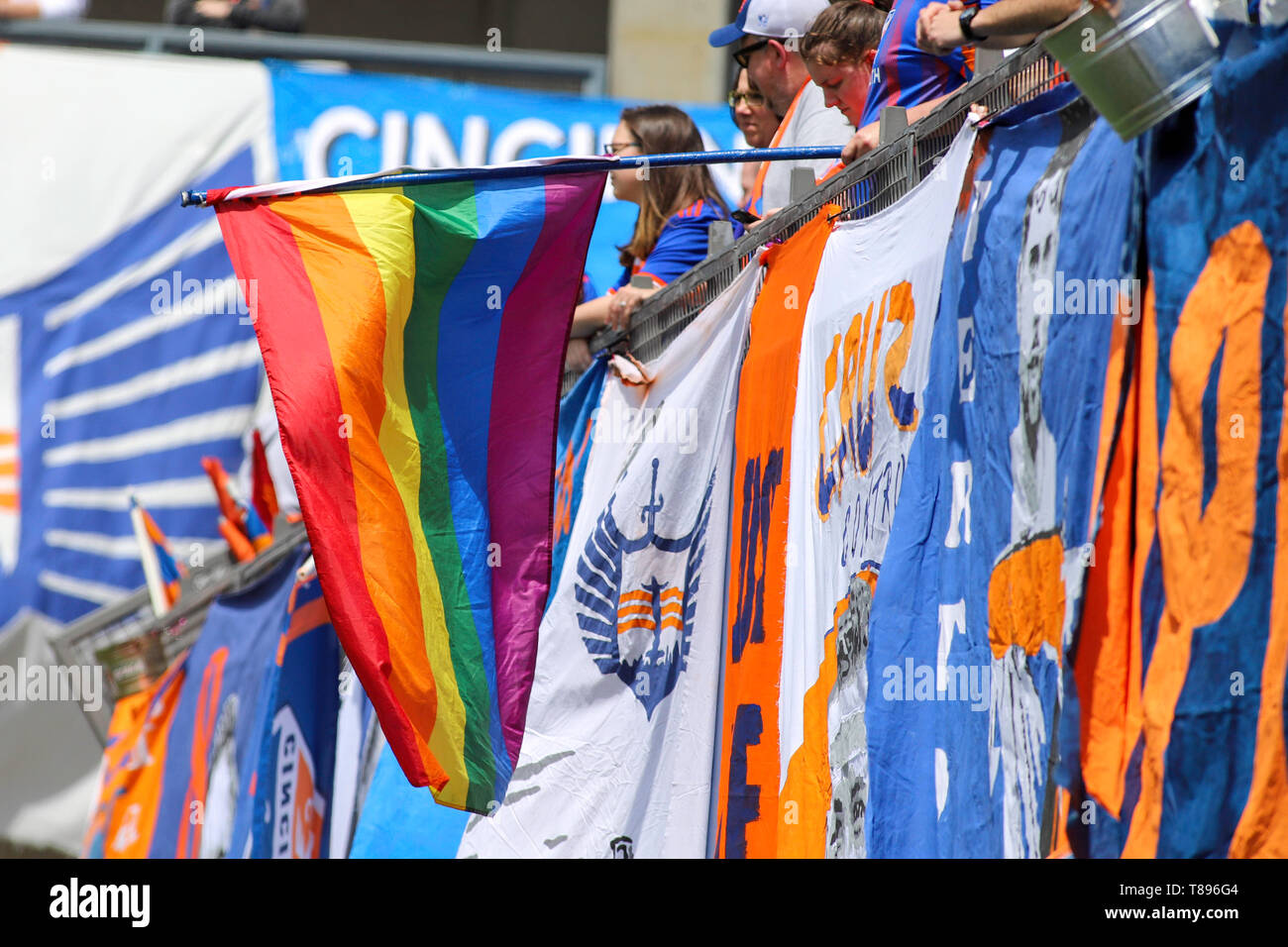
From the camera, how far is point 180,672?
10.2 metres

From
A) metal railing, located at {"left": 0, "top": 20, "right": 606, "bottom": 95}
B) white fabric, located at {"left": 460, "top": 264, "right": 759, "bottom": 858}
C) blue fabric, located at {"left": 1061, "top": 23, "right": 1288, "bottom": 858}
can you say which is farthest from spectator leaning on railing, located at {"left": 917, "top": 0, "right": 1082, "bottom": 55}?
metal railing, located at {"left": 0, "top": 20, "right": 606, "bottom": 95}

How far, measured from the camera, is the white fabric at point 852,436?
390 centimetres

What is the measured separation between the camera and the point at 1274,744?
8.29 ft

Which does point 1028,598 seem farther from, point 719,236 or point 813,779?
point 719,236

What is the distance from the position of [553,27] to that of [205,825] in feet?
37.4

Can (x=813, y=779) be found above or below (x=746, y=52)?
below

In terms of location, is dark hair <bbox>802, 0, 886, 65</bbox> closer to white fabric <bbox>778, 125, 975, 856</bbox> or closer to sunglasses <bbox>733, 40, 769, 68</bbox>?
white fabric <bbox>778, 125, 975, 856</bbox>

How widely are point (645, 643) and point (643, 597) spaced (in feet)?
0.45

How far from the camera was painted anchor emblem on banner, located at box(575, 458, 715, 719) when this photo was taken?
5215 mm

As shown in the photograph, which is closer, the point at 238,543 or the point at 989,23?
the point at 989,23

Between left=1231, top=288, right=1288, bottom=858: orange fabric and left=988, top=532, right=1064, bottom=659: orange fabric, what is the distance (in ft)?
1.69

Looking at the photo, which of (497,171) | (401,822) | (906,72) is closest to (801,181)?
(906,72)
